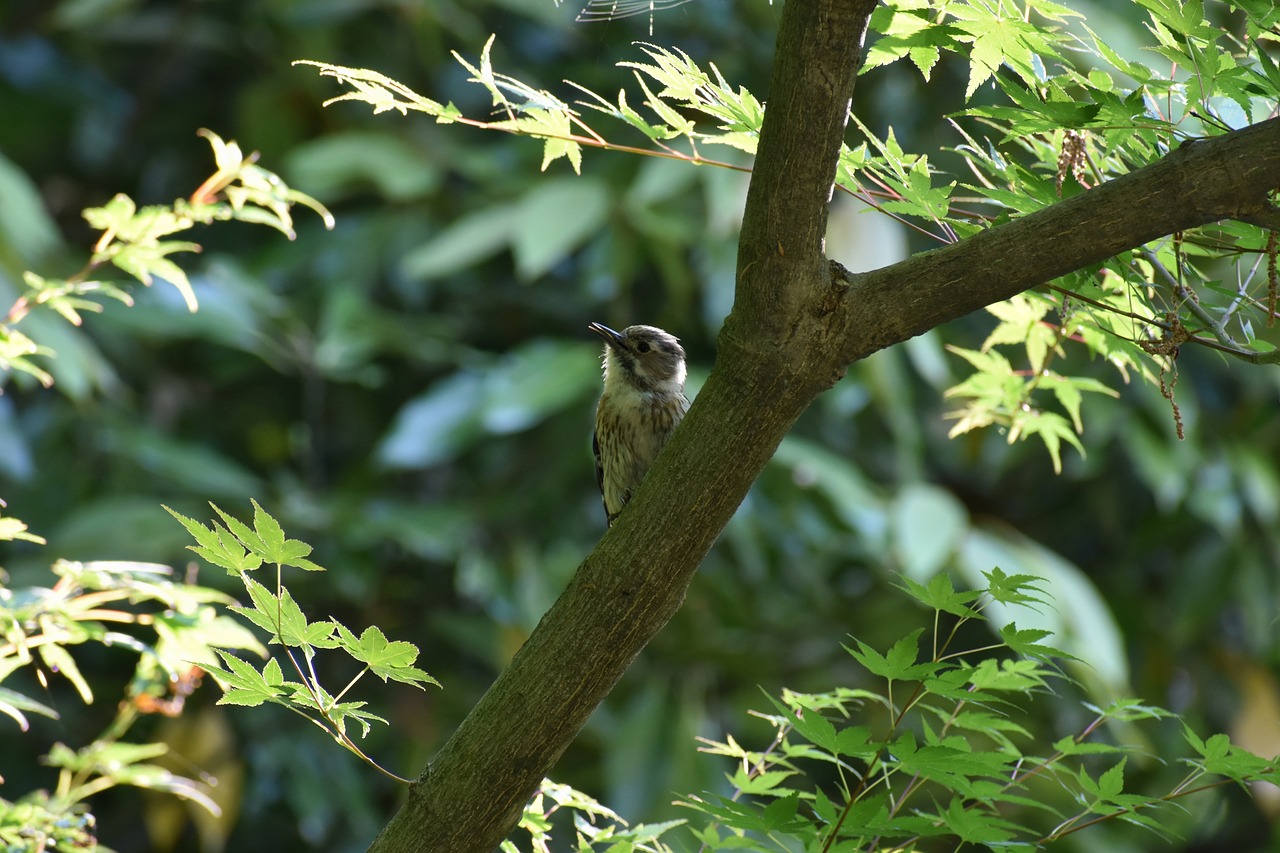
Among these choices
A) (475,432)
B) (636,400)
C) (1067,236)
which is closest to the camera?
(1067,236)

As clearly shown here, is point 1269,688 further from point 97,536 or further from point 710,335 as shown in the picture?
point 97,536

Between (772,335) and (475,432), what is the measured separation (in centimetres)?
362

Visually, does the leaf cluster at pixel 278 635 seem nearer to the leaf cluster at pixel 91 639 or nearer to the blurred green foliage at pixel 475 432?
the leaf cluster at pixel 91 639

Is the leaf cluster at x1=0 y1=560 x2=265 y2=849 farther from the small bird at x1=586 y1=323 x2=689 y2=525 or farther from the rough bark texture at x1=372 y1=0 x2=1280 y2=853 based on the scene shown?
the small bird at x1=586 y1=323 x2=689 y2=525

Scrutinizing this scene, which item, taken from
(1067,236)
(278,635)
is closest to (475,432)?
(278,635)

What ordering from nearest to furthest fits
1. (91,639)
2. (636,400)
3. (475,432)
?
1. (91,639)
2. (636,400)
3. (475,432)

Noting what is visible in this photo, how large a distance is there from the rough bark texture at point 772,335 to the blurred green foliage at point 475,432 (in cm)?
309

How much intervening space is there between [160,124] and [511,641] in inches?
127

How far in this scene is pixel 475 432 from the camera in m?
4.82

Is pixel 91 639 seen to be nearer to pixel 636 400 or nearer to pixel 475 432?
pixel 636 400

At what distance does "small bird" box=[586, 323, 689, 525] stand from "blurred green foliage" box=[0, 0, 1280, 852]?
4.44ft

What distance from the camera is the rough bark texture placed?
1.20 metres

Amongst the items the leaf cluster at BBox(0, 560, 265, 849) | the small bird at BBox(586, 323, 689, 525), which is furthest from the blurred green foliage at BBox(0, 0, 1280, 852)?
the leaf cluster at BBox(0, 560, 265, 849)

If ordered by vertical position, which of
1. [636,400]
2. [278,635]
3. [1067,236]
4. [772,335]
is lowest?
[636,400]
